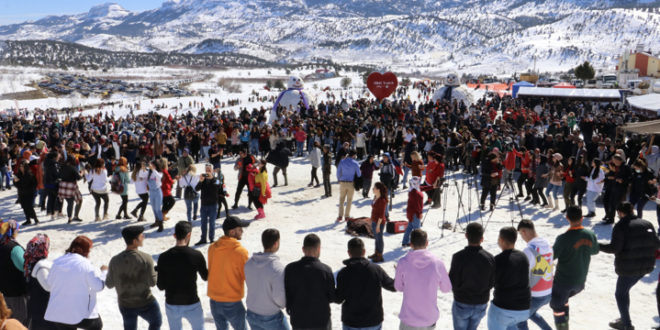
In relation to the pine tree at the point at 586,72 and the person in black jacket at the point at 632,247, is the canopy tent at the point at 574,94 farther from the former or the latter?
the pine tree at the point at 586,72

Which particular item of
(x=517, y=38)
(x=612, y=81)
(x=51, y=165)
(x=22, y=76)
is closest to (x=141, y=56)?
(x=22, y=76)

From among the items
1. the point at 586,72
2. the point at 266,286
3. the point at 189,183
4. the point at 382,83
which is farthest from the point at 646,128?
the point at 586,72

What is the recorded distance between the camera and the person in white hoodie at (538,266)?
4344 millimetres

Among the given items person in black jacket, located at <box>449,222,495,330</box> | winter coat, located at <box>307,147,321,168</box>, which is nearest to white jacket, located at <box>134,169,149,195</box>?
winter coat, located at <box>307,147,321,168</box>

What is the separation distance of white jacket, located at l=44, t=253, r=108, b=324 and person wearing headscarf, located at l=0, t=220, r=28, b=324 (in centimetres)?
74

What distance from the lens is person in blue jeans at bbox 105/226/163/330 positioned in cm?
421

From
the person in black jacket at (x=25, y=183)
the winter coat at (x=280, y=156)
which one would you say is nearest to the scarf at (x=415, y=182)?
the winter coat at (x=280, y=156)

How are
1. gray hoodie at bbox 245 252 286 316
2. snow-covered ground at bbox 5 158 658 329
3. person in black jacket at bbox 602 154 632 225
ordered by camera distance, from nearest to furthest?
gray hoodie at bbox 245 252 286 316 → snow-covered ground at bbox 5 158 658 329 → person in black jacket at bbox 602 154 632 225

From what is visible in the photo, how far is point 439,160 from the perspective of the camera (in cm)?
1000

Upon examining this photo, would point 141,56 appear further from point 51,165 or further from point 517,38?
point 51,165

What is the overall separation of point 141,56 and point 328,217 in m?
169

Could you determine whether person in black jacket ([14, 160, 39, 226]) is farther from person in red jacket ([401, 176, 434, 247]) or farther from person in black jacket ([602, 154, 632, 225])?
person in black jacket ([602, 154, 632, 225])

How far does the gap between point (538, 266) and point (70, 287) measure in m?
4.15

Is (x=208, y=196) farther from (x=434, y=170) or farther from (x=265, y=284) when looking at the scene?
(x=434, y=170)
